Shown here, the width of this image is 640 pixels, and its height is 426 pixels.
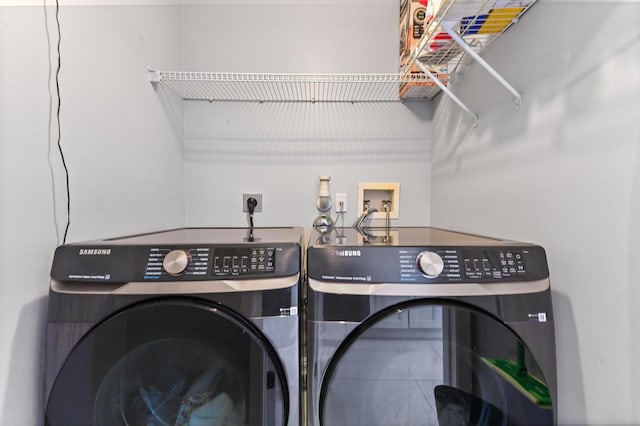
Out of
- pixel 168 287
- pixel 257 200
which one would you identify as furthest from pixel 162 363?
pixel 257 200

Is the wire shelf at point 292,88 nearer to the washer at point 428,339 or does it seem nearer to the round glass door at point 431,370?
the washer at point 428,339

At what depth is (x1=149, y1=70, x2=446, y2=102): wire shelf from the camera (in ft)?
4.30

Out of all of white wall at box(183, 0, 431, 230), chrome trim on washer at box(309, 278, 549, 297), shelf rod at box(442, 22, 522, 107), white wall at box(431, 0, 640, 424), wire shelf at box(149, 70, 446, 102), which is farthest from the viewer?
white wall at box(183, 0, 431, 230)

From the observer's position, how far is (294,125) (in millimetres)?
1481

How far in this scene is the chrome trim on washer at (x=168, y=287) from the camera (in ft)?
2.22

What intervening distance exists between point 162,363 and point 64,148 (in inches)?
25.4

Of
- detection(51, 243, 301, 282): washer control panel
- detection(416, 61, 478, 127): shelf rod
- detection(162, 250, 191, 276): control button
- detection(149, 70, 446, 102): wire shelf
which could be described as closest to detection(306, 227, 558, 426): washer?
detection(51, 243, 301, 282): washer control panel

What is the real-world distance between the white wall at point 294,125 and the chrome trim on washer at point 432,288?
0.83m

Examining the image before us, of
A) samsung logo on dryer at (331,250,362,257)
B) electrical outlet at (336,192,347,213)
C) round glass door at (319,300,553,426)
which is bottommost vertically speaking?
round glass door at (319,300,553,426)

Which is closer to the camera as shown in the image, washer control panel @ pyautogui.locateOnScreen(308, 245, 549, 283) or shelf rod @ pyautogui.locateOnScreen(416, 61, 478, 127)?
washer control panel @ pyautogui.locateOnScreen(308, 245, 549, 283)

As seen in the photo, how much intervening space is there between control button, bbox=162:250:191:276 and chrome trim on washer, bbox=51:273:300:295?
1.1 inches

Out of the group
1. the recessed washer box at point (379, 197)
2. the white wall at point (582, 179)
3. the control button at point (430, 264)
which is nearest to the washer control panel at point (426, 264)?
the control button at point (430, 264)

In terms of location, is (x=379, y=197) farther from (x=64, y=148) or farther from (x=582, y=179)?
(x=64, y=148)

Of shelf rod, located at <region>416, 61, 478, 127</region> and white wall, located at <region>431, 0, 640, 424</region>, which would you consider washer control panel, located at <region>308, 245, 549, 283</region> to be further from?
shelf rod, located at <region>416, 61, 478, 127</region>
